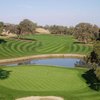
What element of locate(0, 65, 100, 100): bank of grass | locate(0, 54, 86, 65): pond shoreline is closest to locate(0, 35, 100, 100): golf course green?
locate(0, 65, 100, 100): bank of grass

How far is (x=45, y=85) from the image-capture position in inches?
1726

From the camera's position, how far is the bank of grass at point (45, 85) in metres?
38.8

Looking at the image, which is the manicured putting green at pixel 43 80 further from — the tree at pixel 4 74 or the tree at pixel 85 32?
the tree at pixel 85 32

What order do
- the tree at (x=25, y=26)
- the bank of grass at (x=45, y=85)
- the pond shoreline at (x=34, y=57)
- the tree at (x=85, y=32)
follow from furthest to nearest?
the tree at (x=25, y=26) < the tree at (x=85, y=32) < the pond shoreline at (x=34, y=57) < the bank of grass at (x=45, y=85)

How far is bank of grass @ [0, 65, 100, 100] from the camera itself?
38.8 metres

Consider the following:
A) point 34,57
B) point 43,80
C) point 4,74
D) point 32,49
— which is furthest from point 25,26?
point 43,80

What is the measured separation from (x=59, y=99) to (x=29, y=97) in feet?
12.4

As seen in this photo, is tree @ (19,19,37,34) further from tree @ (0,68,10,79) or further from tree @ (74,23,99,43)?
tree @ (0,68,10,79)

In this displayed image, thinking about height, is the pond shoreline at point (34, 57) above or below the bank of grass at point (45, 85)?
below

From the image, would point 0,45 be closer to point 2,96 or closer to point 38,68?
point 38,68

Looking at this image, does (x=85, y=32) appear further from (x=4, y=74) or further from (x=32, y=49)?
(x=4, y=74)

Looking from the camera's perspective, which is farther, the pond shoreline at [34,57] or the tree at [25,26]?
the tree at [25,26]

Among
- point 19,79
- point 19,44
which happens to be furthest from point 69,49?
point 19,79

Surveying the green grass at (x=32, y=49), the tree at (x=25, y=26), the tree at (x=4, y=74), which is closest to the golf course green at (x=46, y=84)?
the tree at (x=4, y=74)
